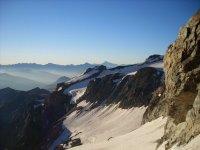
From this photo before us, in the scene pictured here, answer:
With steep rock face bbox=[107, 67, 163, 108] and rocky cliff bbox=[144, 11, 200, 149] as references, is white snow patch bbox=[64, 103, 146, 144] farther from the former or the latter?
rocky cliff bbox=[144, 11, 200, 149]

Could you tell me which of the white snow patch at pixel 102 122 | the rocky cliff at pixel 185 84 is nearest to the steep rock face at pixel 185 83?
the rocky cliff at pixel 185 84

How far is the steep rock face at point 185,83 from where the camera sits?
93.6ft

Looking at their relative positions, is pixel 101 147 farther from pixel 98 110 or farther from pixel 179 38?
pixel 98 110

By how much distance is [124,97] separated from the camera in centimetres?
11962

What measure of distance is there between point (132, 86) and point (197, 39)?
301 ft

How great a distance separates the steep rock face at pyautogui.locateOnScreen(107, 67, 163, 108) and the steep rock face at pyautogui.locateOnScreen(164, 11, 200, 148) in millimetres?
74643

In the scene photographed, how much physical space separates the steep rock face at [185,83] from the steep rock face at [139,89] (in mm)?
74643

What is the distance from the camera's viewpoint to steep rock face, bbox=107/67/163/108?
111 metres

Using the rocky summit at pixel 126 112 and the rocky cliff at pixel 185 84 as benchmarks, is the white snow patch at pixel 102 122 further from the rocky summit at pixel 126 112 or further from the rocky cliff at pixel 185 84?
the rocky cliff at pixel 185 84

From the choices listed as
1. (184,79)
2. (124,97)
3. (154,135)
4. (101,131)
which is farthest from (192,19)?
(124,97)

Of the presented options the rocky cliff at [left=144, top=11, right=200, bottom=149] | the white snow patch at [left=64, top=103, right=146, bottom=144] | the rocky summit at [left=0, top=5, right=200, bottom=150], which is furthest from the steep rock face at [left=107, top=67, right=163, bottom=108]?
the rocky cliff at [left=144, top=11, right=200, bottom=149]

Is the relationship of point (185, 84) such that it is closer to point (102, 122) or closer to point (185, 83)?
point (185, 83)

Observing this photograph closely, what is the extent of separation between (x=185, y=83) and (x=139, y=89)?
3374 inches

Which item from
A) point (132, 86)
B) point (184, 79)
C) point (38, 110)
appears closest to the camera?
point (184, 79)
